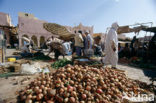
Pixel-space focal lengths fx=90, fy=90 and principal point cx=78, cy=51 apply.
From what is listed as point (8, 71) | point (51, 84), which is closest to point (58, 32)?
point (8, 71)

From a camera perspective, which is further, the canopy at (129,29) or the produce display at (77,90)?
the canopy at (129,29)

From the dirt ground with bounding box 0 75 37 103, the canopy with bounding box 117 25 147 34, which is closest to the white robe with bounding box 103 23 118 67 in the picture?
the dirt ground with bounding box 0 75 37 103

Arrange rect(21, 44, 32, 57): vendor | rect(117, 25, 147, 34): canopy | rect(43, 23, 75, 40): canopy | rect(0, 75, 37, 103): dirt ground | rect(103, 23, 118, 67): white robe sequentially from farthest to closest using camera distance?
rect(43, 23, 75, 40): canopy < rect(117, 25, 147, 34): canopy < rect(21, 44, 32, 57): vendor < rect(103, 23, 118, 67): white robe < rect(0, 75, 37, 103): dirt ground

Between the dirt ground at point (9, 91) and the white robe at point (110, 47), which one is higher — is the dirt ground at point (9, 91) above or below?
below

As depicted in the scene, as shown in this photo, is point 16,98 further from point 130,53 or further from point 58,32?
point 58,32

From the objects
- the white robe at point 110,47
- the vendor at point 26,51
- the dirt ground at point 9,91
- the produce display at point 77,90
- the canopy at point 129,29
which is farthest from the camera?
the canopy at point 129,29

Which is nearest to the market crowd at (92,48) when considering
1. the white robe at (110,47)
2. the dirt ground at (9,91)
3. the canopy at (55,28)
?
the white robe at (110,47)

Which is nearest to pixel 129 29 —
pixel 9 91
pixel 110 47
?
pixel 110 47

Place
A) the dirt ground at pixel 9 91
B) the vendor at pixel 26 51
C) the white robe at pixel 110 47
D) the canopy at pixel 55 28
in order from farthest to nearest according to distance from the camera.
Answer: the canopy at pixel 55 28, the vendor at pixel 26 51, the white robe at pixel 110 47, the dirt ground at pixel 9 91

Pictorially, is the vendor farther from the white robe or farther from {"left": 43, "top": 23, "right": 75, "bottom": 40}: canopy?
{"left": 43, "top": 23, "right": 75, "bottom": 40}: canopy

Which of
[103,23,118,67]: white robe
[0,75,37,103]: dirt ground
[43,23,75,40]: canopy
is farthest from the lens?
[43,23,75,40]: canopy

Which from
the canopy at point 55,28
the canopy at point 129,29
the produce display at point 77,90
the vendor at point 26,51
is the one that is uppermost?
the canopy at point 55,28

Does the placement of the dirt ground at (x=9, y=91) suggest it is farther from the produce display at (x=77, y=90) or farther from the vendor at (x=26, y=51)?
the vendor at (x=26, y=51)

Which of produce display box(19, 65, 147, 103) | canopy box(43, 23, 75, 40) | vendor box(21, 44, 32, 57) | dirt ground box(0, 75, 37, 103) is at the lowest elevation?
dirt ground box(0, 75, 37, 103)
